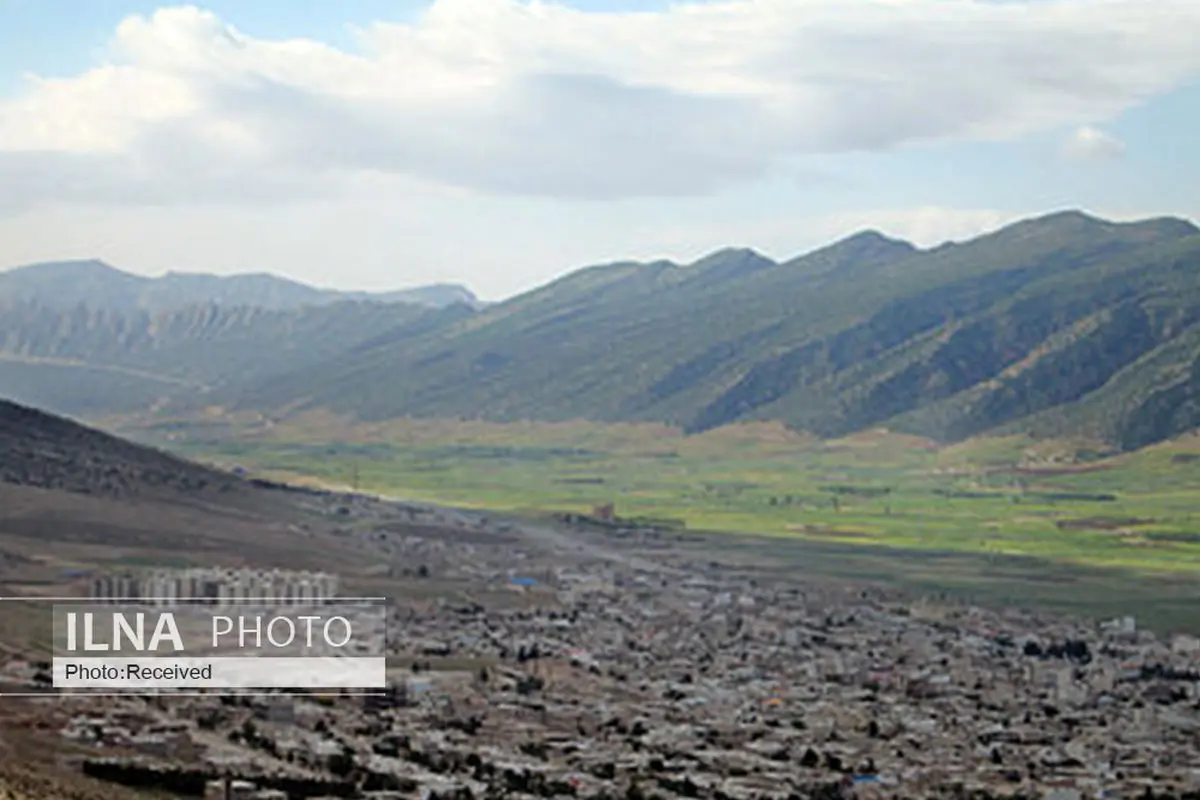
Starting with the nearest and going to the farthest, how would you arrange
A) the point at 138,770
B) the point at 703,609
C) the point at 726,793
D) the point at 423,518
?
the point at 138,770 → the point at 726,793 → the point at 703,609 → the point at 423,518

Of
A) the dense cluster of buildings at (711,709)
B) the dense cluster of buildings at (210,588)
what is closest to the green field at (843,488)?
the dense cluster of buildings at (711,709)

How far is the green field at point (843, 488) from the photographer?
79.4 meters

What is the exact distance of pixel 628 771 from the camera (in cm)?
3306

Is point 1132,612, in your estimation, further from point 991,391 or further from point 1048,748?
point 991,391

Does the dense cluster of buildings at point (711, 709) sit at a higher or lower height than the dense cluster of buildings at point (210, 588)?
lower

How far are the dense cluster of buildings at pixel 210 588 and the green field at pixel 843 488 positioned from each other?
26432 millimetres

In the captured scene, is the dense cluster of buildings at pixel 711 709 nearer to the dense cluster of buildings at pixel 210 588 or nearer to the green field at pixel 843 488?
the dense cluster of buildings at pixel 210 588

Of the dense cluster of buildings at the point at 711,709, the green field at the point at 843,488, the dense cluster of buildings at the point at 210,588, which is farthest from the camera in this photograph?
the green field at the point at 843,488

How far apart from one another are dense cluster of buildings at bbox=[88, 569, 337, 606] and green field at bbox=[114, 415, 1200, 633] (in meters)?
26.4

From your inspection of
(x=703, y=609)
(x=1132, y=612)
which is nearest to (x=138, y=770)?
(x=703, y=609)

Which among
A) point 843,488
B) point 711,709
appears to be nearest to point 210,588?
point 711,709

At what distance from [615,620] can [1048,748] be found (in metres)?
21.2

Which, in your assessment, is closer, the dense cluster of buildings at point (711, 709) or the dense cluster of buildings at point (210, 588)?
the dense cluster of buildings at point (711, 709)

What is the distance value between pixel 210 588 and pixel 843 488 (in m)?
76.6
